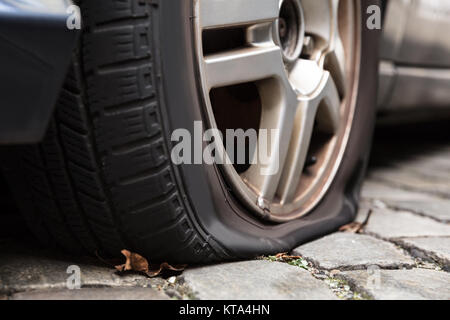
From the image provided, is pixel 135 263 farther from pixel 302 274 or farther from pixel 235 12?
pixel 235 12

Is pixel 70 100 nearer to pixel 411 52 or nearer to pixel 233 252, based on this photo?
pixel 233 252

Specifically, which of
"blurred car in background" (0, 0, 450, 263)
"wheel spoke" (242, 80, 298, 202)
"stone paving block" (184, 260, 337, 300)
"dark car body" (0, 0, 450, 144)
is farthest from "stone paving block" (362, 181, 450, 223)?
"dark car body" (0, 0, 450, 144)

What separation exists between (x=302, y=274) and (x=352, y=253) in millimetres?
213

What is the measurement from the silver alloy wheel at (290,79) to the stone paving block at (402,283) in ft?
0.84

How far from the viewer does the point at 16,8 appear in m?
0.74

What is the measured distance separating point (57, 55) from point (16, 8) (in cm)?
8

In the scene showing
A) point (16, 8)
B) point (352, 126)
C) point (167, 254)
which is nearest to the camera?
point (16, 8)

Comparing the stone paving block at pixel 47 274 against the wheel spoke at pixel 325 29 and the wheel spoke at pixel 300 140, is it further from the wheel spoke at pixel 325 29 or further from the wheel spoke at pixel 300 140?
the wheel spoke at pixel 325 29

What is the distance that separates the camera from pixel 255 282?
990mm

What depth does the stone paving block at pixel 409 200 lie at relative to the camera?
176 centimetres

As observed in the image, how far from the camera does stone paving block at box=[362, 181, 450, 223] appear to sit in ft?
5.78

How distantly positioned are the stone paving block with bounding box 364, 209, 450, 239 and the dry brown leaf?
644mm

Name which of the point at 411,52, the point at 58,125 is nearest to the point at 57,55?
the point at 58,125

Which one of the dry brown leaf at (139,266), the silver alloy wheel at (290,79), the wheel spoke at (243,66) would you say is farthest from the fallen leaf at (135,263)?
the wheel spoke at (243,66)
